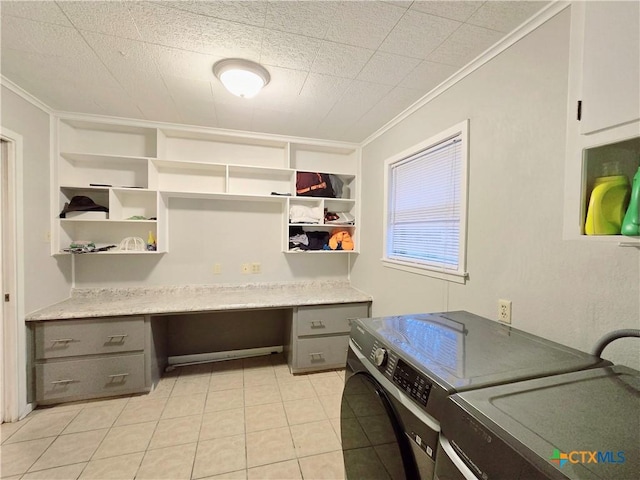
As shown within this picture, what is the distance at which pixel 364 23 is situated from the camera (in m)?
1.25

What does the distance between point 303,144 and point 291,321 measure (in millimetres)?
1804

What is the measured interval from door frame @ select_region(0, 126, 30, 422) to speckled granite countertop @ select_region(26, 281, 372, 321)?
4.7 inches

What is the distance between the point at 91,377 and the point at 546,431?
276cm

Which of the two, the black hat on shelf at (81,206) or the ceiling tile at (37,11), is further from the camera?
the black hat on shelf at (81,206)

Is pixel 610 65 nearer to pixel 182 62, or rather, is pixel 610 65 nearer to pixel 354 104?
pixel 354 104

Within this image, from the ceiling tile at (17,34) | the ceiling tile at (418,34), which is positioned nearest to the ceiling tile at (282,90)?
the ceiling tile at (418,34)

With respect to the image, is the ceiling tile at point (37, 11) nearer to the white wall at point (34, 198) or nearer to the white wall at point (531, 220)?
the white wall at point (34, 198)

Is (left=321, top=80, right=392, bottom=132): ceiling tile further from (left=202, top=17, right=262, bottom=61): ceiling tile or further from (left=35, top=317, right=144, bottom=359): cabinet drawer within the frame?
(left=35, top=317, right=144, bottom=359): cabinet drawer

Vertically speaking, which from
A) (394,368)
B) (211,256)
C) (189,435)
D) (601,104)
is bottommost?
(189,435)

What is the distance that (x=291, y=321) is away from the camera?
255 centimetres

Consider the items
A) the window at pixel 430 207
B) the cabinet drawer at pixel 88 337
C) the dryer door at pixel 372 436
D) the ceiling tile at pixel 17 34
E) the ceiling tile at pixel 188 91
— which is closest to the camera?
the dryer door at pixel 372 436

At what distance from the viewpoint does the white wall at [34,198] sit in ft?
6.06

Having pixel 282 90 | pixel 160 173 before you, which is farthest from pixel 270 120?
pixel 160 173

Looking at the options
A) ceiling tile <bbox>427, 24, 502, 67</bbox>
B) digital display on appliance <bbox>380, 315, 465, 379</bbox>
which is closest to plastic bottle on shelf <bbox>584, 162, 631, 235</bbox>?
digital display on appliance <bbox>380, 315, 465, 379</bbox>
